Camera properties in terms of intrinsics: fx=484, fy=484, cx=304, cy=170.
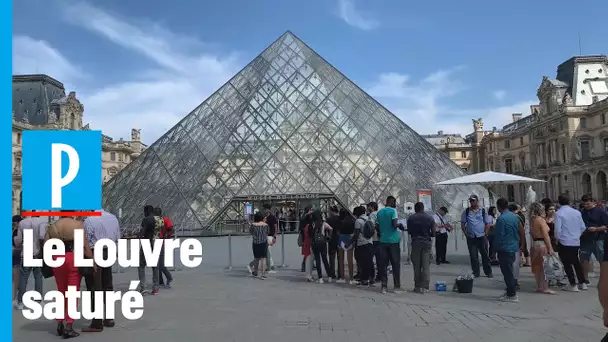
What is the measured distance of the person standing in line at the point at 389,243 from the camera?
7941mm

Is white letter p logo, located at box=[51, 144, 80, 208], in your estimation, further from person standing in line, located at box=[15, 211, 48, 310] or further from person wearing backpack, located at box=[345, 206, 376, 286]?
person wearing backpack, located at box=[345, 206, 376, 286]

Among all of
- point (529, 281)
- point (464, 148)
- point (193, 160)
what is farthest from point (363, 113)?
point (464, 148)

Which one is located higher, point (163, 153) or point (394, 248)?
point (163, 153)

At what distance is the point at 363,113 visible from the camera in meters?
23.2

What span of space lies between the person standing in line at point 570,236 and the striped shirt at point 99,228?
6.72 m

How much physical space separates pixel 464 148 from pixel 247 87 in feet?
228

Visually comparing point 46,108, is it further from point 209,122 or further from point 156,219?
point 156,219

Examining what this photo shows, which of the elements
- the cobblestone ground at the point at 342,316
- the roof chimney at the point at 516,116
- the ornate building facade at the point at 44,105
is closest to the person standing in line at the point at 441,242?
the cobblestone ground at the point at 342,316

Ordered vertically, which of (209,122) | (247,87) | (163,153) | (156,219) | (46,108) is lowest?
(156,219)

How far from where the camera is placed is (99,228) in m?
6.36

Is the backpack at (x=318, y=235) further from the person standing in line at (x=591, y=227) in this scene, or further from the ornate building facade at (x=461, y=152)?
the ornate building facade at (x=461, y=152)

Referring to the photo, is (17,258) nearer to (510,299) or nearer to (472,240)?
(510,299)

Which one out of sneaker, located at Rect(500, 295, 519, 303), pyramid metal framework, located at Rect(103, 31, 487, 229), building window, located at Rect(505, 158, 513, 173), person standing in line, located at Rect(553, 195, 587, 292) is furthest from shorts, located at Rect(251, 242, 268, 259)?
building window, located at Rect(505, 158, 513, 173)

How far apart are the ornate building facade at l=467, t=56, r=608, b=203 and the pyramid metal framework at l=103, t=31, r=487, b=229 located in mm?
40977
